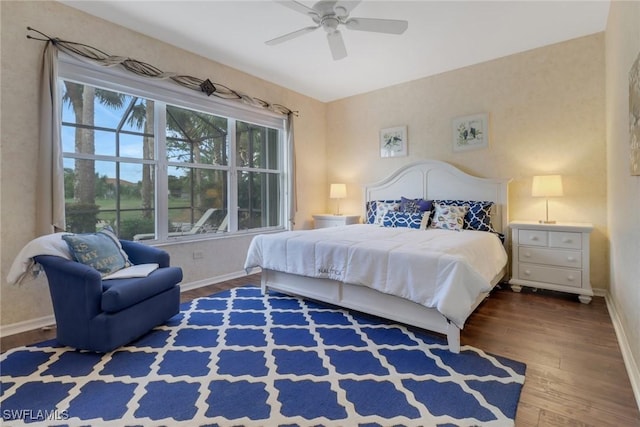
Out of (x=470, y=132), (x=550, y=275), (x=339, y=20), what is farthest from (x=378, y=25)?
(x=550, y=275)

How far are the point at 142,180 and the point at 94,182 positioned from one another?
46 centimetres

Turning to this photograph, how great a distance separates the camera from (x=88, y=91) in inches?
121

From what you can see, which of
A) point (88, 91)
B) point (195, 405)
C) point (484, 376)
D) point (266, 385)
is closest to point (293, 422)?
point (266, 385)

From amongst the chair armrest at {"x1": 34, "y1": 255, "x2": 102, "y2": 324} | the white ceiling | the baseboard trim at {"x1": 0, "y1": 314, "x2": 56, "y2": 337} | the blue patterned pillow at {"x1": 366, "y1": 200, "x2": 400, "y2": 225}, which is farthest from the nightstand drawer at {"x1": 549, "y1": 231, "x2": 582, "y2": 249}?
the baseboard trim at {"x1": 0, "y1": 314, "x2": 56, "y2": 337}

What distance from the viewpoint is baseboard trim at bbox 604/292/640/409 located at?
1.71 meters

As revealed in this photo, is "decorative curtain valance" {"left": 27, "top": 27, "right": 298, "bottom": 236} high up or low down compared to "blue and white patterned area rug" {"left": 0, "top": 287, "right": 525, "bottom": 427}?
up

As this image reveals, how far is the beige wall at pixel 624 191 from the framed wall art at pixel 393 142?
233cm

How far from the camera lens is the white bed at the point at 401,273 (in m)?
2.34

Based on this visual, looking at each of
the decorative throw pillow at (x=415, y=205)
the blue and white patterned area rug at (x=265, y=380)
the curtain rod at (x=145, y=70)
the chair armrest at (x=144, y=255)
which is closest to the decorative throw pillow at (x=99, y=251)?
the chair armrest at (x=144, y=255)

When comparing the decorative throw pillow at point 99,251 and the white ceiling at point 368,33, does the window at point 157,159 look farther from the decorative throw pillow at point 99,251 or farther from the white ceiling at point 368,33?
the decorative throw pillow at point 99,251

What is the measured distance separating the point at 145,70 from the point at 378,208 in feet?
10.8

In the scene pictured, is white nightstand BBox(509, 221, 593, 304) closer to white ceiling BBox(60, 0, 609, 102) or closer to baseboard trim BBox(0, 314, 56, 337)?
white ceiling BBox(60, 0, 609, 102)

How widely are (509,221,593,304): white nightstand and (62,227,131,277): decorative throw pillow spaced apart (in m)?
3.96

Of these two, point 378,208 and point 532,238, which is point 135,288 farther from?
point 532,238
